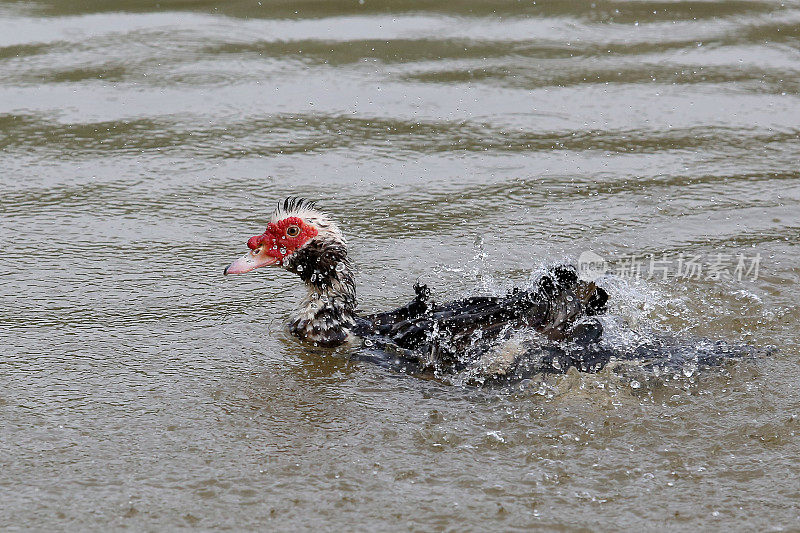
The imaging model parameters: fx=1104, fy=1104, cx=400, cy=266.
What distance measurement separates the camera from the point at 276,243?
575 centimetres

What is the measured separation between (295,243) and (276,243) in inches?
3.9

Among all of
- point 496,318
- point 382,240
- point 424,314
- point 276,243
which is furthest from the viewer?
point 382,240

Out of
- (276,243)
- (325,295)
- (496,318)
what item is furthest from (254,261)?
(496,318)

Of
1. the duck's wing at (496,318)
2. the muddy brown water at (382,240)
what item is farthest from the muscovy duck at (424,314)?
the muddy brown water at (382,240)

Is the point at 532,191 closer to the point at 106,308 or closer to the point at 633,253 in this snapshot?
the point at 633,253

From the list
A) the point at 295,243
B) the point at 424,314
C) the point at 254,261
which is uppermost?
the point at 295,243

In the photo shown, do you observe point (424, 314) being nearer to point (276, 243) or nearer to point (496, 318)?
point (496, 318)

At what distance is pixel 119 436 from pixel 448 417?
1.45 meters

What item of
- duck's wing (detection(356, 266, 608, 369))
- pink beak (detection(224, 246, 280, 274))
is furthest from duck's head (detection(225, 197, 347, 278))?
duck's wing (detection(356, 266, 608, 369))

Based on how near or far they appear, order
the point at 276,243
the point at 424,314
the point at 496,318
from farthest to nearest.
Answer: the point at 276,243 → the point at 424,314 → the point at 496,318

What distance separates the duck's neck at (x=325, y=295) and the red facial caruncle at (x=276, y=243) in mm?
57

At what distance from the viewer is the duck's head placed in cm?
573

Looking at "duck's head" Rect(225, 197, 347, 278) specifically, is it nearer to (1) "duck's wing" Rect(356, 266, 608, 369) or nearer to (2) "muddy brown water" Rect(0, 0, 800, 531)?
(2) "muddy brown water" Rect(0, 0, 800, 531)

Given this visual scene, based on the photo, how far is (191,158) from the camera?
26.7 ft
